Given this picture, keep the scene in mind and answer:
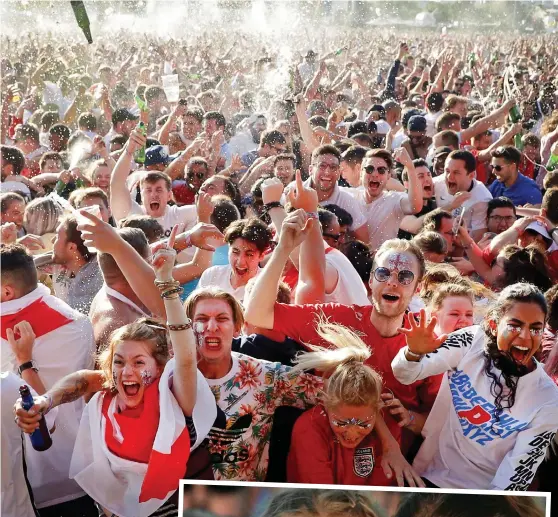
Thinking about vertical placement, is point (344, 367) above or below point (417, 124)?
below

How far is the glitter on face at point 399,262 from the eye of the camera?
220 cm

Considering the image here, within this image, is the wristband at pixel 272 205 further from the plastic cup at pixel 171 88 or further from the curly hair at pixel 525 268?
the plastic cup at pixel 171 88

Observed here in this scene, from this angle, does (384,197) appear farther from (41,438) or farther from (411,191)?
(41,438)

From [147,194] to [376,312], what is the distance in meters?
1.66

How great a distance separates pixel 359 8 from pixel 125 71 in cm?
268

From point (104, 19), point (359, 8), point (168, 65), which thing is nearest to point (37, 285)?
point (104, 19)

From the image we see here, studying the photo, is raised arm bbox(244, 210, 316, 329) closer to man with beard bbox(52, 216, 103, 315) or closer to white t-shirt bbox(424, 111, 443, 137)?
man with beard bbox(52, 216, 103, 315)

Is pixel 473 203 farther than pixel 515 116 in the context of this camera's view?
No

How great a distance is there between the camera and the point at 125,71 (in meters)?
5.92

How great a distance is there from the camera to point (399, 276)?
2.19 metres

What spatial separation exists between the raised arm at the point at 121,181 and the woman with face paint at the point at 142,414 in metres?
1.59

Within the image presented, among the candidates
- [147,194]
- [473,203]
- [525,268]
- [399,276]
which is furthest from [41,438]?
[473,203]

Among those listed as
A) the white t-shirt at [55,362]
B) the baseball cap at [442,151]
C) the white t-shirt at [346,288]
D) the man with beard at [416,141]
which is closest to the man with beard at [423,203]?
the baseball cap at [442,151]

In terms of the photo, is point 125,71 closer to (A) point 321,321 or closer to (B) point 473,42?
(B) point 473,42
